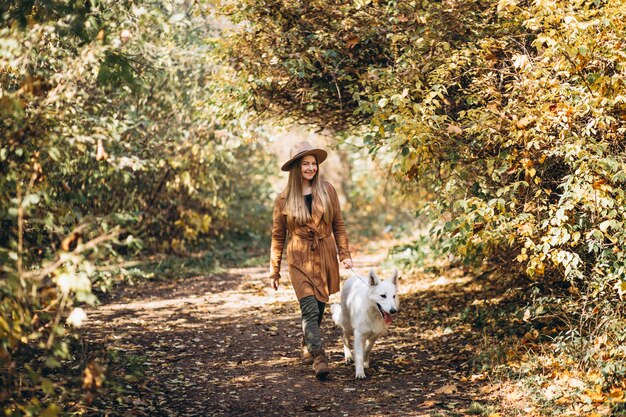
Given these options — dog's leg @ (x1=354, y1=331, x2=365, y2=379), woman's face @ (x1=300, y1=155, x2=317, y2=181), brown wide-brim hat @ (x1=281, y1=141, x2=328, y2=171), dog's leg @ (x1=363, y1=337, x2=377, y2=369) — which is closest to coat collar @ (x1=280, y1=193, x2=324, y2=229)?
woman's face @ (x1=300, y1=155, x2=317, y2=181)

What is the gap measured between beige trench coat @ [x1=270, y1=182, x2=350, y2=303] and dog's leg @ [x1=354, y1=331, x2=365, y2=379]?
46 cm

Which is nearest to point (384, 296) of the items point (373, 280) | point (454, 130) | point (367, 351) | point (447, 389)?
point (373, 280)

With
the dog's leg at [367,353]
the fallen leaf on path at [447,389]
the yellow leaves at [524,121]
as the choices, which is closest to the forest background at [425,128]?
the yellow leaves at [524,121]

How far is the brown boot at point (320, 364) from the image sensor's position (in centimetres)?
609

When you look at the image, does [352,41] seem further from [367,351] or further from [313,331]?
[367,351]

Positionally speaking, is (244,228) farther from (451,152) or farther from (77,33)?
(77,33)

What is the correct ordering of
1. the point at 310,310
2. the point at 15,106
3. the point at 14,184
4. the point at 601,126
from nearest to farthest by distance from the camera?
the point at 15,106 → the point at 14,184 → the point at 601,126 → the point at 310,310

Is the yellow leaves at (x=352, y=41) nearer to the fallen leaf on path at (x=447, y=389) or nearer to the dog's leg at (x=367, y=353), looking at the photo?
the dog's leg at (x=367, y=353)

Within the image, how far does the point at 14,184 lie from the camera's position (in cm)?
383

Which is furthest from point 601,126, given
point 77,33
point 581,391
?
point 77,33

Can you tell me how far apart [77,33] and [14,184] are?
1.40 meters

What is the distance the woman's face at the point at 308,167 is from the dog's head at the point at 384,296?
1.06 meters

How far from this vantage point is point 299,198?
6.29 meters

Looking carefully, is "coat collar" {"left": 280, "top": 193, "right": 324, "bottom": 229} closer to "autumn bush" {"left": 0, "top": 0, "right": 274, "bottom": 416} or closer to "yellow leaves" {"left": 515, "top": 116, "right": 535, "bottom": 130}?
"autumn bush" {"left": 0, "top": 0, "right": 274, "bottom": 416}
